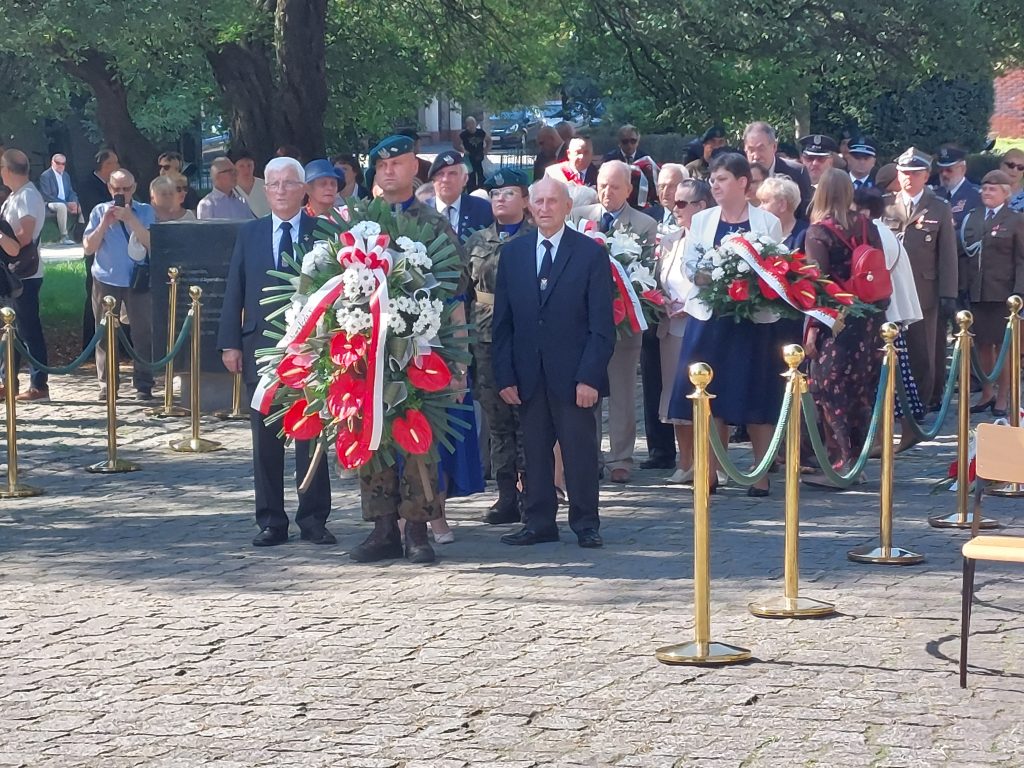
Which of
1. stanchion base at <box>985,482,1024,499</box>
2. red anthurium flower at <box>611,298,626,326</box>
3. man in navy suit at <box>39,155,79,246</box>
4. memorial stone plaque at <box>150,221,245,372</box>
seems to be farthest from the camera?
man in navy suit at <box>39,155,79,246</box>

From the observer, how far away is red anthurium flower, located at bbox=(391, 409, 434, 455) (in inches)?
327

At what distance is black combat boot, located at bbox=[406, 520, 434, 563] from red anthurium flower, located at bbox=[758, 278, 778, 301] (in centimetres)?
251

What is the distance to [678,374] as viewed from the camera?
1032cm

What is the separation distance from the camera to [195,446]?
40.2 ft

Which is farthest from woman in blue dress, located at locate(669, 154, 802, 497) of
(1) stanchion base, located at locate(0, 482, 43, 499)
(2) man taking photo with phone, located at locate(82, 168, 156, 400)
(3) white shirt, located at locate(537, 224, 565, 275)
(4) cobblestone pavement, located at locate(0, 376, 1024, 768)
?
(2) man taking photo with phone, located at locate(82, 168, 156, 400)

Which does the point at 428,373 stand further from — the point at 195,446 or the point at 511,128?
the point at 511,128

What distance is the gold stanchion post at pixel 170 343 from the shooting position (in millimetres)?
13734

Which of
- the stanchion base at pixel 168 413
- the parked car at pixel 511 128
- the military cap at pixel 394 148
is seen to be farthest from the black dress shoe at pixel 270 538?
the parked car at pixel 511 128

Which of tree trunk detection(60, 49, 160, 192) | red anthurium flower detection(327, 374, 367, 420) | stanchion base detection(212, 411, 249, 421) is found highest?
tree trunk detection(60, 49, 160, 192)

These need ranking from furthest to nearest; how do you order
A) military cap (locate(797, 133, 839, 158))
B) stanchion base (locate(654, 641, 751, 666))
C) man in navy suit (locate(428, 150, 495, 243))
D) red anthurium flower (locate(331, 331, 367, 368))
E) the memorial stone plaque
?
the memorial stone plaque, military cap (locate(797, 133, 839, 158)), man in navy suit (locate(428, 150, 495, 243)), red anthurium flower (locate(331, 331, 367, 368)), stanchion base (locate(654, 641, 751, 666))

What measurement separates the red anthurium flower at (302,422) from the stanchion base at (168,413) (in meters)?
5.50

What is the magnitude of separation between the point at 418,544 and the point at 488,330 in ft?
4.72

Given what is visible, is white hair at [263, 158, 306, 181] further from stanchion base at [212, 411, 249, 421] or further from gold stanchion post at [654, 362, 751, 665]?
stanchion base at [212, 411, 249, 421]

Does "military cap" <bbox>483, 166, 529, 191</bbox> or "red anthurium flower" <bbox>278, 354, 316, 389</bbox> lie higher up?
"military cap" <bbox>483, 166, 529, 191</bbox>
